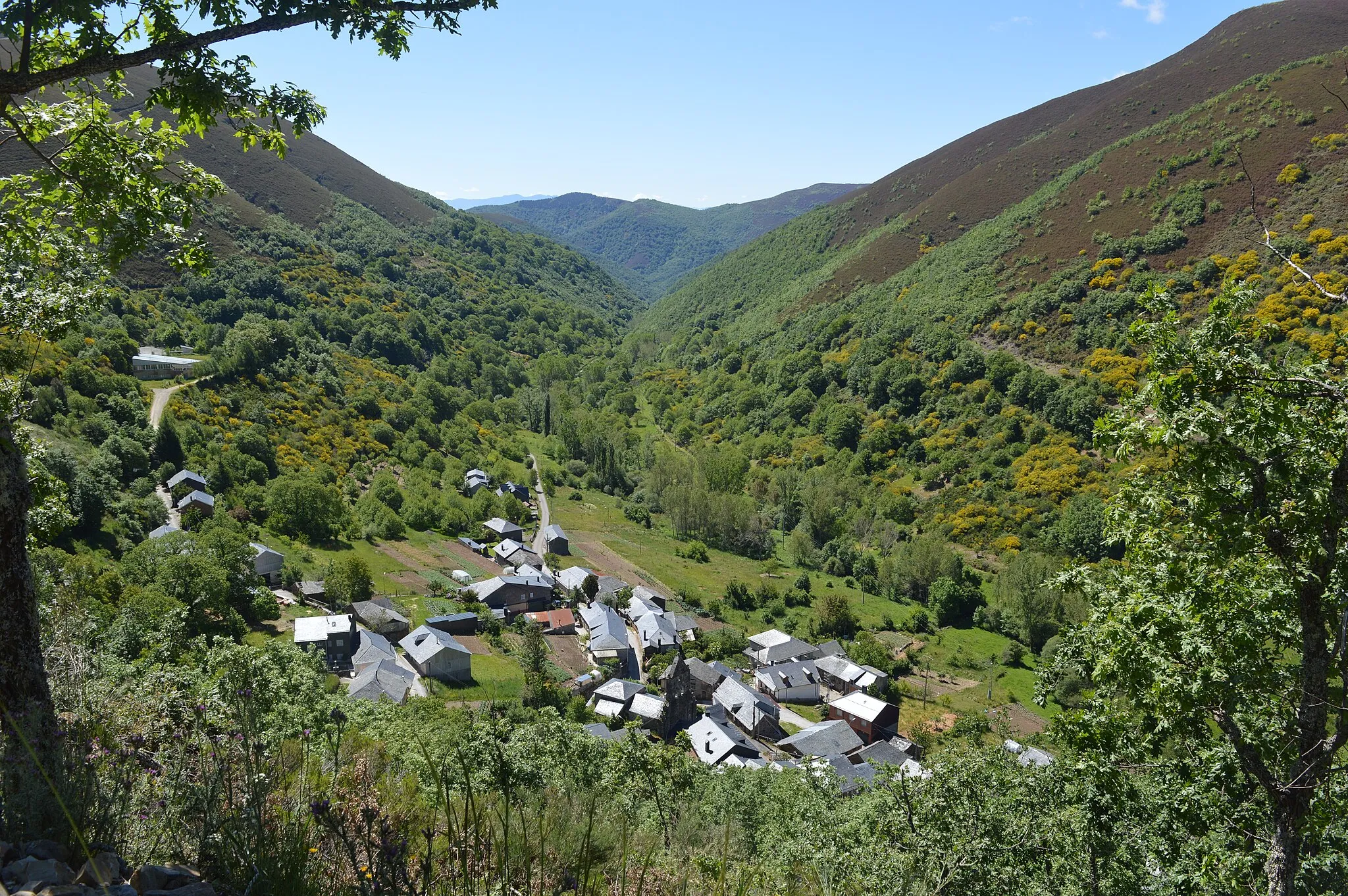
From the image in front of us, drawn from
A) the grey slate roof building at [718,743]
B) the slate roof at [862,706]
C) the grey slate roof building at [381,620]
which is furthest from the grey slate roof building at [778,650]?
the grey slate roof building at [381,620]

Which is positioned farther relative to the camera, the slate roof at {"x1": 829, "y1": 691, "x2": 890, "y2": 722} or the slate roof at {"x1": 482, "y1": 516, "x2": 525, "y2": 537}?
the slate roof at {"x1": 482, "y1": 516, "x2": 525, "y2": 537}

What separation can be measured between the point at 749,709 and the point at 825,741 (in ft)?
14.4

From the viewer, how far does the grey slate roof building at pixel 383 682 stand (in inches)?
1104

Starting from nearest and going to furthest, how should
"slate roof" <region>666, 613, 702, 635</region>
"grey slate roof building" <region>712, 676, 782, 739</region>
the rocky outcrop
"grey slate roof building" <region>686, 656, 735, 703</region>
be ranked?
the rocky outcrop, "grey slate roof building" <region>712, 676, 782, 739</region>, "grey slate roof building" <region>686, 656, 735, 703</region>, "slate roof" <region>666, 613, 702, 635</region>

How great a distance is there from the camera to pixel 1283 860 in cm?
557

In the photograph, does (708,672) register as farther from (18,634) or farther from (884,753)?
(18,634)

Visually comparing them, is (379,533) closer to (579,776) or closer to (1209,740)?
(579,776)

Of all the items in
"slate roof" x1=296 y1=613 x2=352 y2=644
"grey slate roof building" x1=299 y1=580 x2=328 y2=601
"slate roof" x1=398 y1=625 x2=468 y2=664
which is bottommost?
"slate roof" x1=398 y1=625 x2=468 y2=664

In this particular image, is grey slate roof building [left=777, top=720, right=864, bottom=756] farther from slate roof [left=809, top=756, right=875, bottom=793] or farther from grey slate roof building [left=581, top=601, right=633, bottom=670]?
grey slate roof building [left=581, top=601, right=633, bottom=670]

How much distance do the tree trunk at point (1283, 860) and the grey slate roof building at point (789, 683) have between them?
34.2 m

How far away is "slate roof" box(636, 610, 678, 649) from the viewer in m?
40.7

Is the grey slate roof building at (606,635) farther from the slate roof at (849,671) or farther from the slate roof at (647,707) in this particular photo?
the slate roof at (849,671)

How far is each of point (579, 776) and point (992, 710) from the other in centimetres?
2918

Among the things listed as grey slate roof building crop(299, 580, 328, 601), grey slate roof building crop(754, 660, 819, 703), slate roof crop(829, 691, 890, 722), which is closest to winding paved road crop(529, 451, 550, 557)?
grey slate roof building crop(299, 580, 328, 601)
